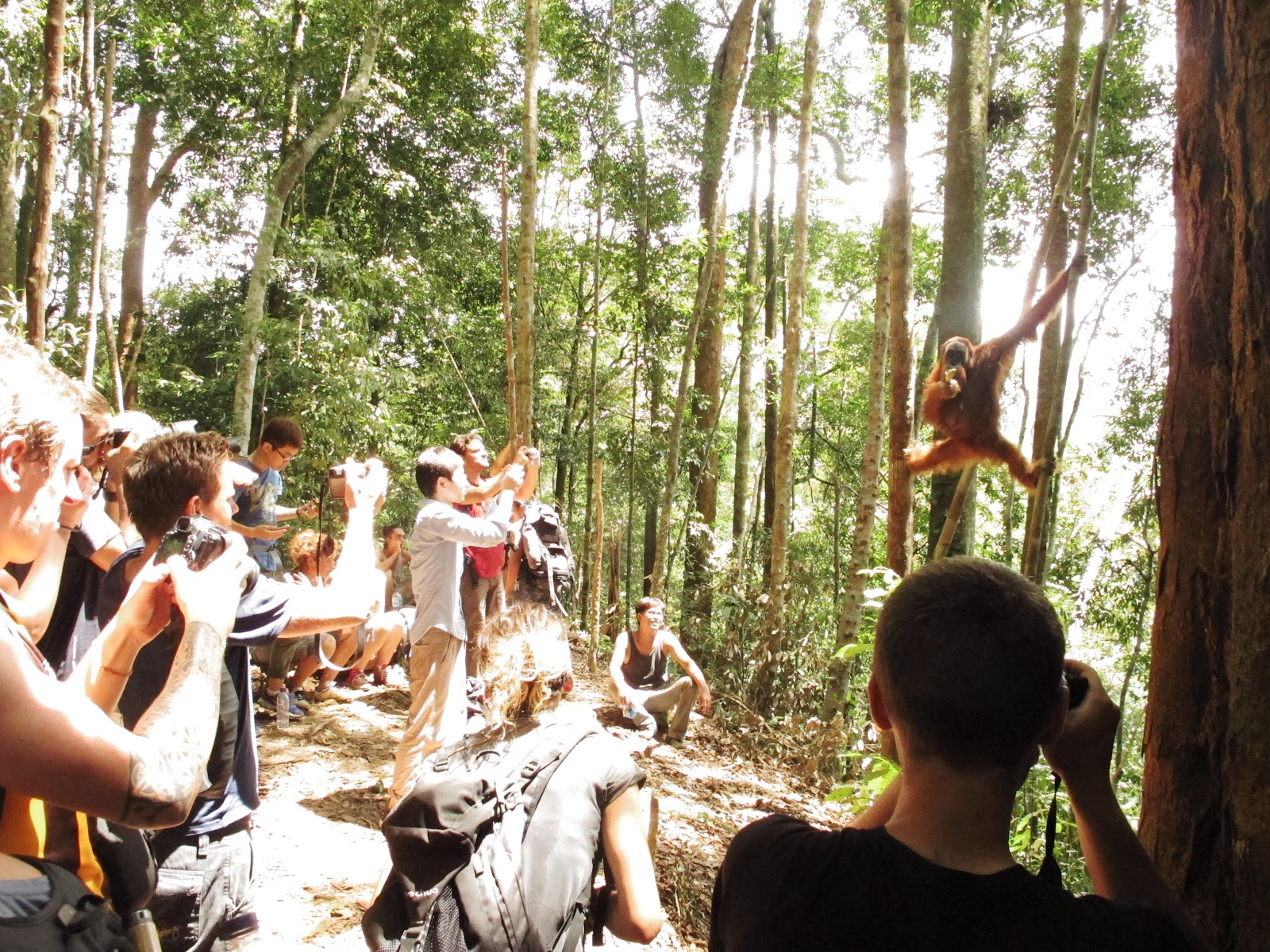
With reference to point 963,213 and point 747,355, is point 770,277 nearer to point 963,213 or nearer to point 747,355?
point 747,355

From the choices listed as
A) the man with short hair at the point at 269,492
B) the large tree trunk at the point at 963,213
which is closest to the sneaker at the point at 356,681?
the man with short hair at the point at 269,492

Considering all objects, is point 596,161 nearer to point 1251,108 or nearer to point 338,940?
point 338,940

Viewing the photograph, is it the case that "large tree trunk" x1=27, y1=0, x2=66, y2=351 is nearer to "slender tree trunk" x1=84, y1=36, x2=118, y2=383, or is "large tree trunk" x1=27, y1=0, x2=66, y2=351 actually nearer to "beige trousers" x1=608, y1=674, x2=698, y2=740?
"slender tree trunk" x1=84, y1=36, x2=118, y2=383

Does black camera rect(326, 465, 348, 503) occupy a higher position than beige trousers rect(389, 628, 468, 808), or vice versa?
black camera rect(326, 465, 348, 503)

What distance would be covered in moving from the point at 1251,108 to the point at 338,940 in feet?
13.9

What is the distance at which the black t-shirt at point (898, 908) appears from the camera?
→ 105 cm

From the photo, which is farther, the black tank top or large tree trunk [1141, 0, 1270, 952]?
the black tank top

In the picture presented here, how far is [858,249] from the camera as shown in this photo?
18.6 meters

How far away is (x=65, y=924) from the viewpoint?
1122 mm

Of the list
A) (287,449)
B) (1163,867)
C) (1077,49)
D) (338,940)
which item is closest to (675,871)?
(338,940)

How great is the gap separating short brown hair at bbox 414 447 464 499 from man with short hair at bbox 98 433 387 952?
197cm

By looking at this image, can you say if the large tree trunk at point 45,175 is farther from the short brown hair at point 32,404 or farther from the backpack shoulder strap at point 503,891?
the backpack shoulder strap at point 503,891

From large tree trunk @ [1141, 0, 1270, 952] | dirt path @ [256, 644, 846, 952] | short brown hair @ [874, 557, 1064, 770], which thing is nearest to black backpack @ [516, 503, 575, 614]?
dirt path @ [256, 644, 846, 952]

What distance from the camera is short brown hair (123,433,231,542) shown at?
215cm
